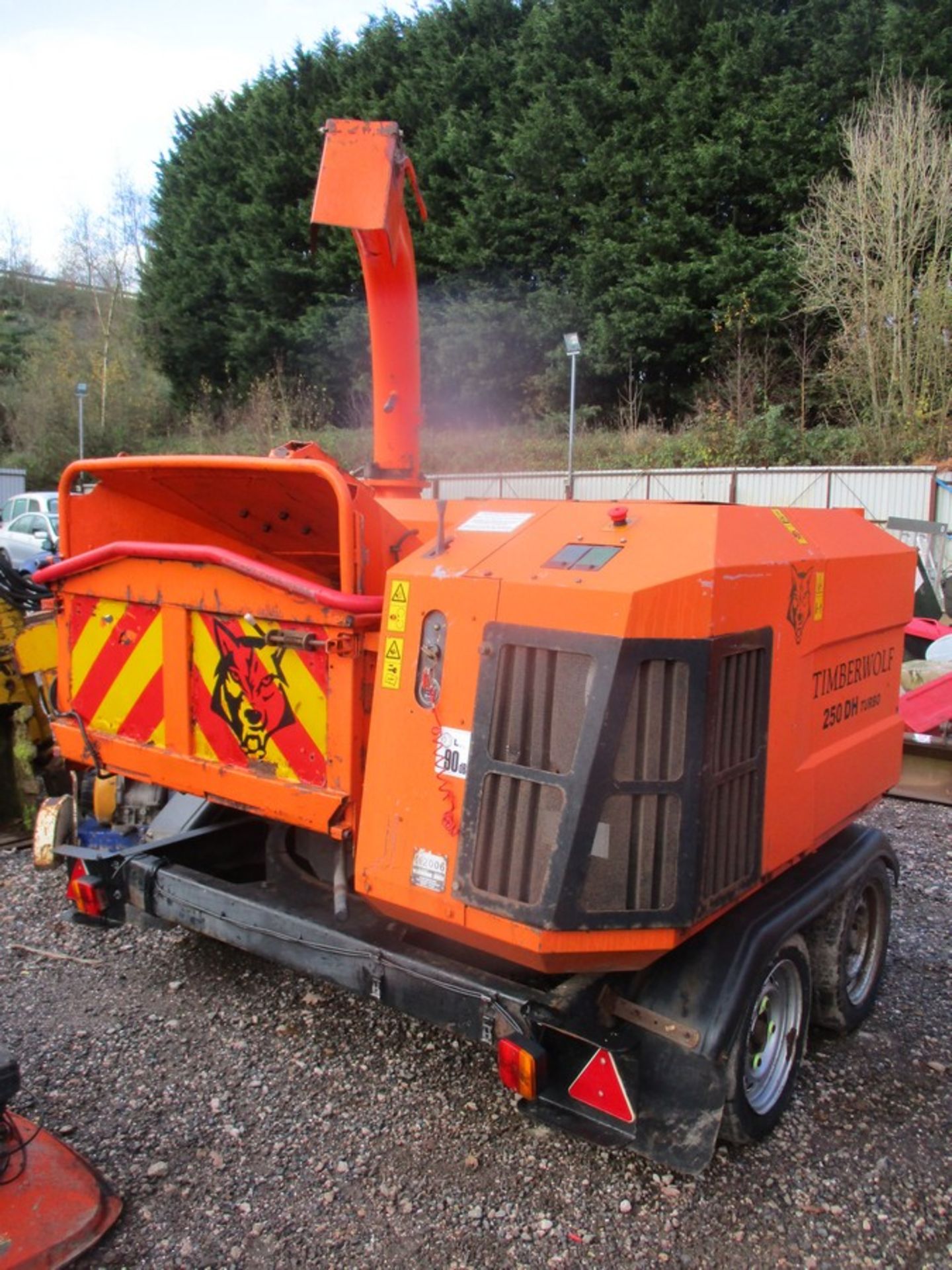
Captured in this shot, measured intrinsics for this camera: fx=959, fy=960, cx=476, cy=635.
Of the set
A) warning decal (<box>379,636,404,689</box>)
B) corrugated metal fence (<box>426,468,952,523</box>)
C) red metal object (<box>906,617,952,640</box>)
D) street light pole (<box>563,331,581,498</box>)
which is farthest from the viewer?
street light pole (<box>563,331,581,498</box>)

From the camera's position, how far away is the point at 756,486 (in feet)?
60.4

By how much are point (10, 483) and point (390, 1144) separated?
3130cm

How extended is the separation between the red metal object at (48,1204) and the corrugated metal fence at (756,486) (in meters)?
11.6

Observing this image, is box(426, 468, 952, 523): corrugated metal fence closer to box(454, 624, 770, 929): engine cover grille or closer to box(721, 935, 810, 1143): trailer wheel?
box(721, 935, 810, 1143): trailer wheel

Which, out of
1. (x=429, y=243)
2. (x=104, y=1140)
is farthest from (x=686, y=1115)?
(x=429, y=243)

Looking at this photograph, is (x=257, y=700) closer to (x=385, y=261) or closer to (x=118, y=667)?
(x=118, y=667)

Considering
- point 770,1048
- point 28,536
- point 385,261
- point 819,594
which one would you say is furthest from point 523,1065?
point 28,536

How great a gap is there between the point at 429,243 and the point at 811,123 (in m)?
10.4

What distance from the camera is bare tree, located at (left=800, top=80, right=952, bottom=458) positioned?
59.4ft

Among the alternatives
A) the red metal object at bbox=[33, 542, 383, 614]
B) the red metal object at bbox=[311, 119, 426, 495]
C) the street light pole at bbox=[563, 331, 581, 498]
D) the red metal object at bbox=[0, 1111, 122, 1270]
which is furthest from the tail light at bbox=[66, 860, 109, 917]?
the street light pole at bbox=[563, 331, 581, 498]

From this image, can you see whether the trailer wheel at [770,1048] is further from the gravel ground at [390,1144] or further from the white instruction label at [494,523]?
the white instruction label at [494,523]

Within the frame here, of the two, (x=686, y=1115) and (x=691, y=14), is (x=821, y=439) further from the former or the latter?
(x=686, y=1115)

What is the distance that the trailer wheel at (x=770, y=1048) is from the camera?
2.55 meters

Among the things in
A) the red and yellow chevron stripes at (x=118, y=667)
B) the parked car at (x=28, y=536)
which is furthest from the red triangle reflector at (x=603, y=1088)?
the parked car at (x=28, y=536)
